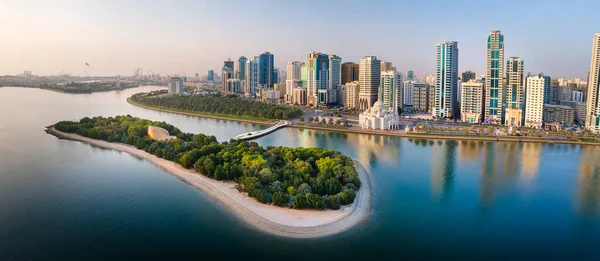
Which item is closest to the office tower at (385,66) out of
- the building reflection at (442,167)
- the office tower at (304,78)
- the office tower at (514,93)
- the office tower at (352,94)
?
the office tower at (352,94)

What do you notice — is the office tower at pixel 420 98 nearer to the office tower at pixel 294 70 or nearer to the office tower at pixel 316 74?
the office tower at pixel 316 74

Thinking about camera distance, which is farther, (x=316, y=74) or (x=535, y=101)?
(x=316, y=74)

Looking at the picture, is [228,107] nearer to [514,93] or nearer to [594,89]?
[514,93]

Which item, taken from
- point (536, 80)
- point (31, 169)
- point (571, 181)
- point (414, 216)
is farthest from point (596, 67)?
point (31, 169)

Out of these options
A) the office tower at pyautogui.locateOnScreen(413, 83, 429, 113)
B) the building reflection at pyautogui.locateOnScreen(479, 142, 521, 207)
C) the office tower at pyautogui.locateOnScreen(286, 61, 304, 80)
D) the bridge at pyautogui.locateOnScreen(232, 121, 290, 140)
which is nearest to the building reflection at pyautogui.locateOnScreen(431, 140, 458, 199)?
the building reflection at pyautogui.locateOnScreen(479, 142, 521, 207)

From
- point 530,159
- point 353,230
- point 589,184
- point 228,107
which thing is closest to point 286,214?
point 353,230

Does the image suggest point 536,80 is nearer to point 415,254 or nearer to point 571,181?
point 571,181
